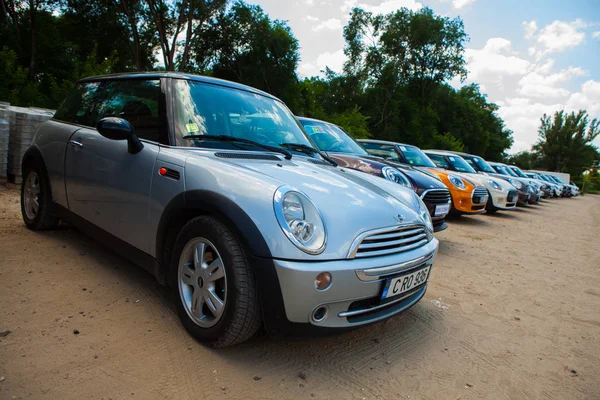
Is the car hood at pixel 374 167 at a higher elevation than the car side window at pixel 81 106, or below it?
below

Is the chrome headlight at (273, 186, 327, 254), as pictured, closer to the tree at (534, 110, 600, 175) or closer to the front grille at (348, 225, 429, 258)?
the front grille at (348, 225, 429, 258)

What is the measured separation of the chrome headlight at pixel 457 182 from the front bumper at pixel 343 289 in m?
6.08

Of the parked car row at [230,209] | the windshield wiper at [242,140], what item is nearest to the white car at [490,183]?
the parked car row at [230,209]

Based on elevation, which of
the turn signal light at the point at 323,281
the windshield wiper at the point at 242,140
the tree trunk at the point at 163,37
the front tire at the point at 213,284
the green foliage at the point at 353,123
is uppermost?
the tree trunk at the point at 163,37

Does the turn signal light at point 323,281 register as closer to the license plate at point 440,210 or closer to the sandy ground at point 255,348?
the sandy ground at point 255,348

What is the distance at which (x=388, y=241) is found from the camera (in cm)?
219

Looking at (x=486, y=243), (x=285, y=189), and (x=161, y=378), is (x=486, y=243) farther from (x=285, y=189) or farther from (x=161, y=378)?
(x=161, y=378)

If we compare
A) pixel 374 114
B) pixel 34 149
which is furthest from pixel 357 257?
pixel 374 114

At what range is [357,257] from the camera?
197 centimetres

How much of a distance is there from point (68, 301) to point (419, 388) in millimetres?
2296

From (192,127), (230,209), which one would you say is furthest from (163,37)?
(230,209)

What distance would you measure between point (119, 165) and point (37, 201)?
6.09 ft

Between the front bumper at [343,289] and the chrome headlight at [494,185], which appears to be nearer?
the front bumper at [343,289]

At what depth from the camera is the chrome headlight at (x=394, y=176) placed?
204 inches
